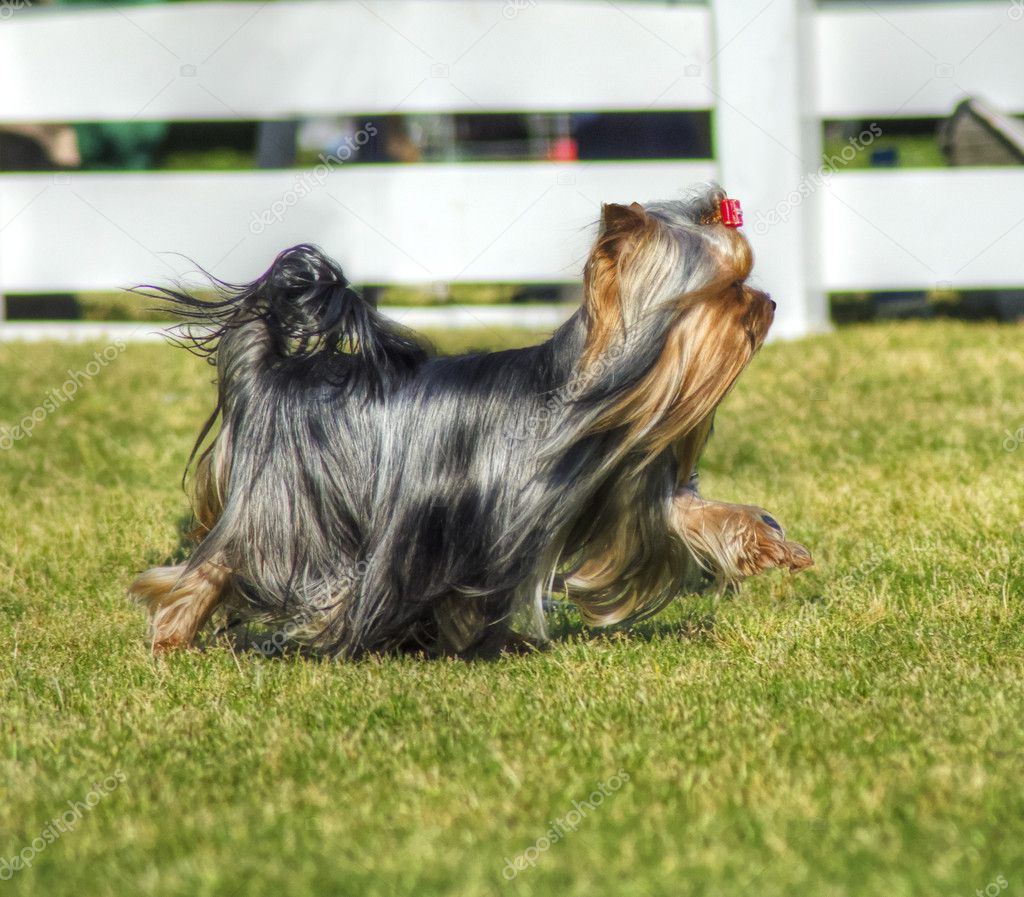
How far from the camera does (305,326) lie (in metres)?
4.38

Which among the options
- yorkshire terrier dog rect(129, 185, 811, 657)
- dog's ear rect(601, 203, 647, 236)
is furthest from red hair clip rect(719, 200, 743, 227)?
dog's ear rect(601, 203, 647, 236)

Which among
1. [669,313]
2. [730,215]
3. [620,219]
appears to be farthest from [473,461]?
[730,215]

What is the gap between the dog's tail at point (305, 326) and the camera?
4312 millimetres

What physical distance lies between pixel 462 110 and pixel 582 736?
7.45 meters

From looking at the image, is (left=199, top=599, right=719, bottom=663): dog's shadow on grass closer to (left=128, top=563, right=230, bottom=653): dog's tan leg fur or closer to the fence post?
(left=128, top=563, right=230, bottom=653): dog's tan leg fur

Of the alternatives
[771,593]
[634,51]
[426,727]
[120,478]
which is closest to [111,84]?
[634,51]

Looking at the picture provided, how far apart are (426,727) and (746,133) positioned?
264 inches

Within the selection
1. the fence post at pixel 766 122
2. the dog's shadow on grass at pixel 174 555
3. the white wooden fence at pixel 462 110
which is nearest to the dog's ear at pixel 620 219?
the dog's shadow on grass at pixel 174 555

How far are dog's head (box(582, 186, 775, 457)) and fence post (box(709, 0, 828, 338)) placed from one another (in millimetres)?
5740

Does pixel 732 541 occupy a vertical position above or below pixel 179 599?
above

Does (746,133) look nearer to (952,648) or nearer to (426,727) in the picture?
(952,648)

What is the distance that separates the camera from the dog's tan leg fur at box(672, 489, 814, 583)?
4.09 meters

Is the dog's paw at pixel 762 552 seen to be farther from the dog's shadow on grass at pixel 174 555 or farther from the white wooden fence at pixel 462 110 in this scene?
the white wooden fence at pixel 462 110

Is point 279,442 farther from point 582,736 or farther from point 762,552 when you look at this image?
point 762,552
